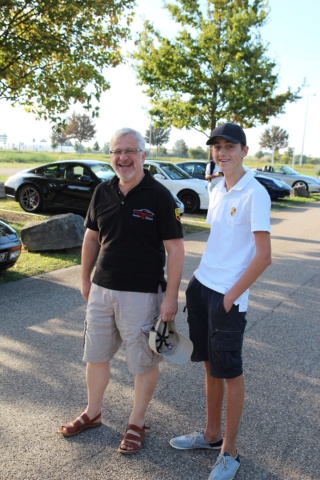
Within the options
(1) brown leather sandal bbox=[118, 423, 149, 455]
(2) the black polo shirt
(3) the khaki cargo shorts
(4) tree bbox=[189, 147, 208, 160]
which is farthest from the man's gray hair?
(4) tree bbox=[189, 147, 208, 160]

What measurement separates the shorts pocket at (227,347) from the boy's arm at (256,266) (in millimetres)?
179

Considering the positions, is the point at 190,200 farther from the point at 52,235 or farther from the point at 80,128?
the point at 80,128

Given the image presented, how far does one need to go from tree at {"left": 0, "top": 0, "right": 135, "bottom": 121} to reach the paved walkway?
22.0ft

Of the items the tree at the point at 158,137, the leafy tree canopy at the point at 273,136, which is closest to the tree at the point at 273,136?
the leafy tree canopy at the point at 273,136

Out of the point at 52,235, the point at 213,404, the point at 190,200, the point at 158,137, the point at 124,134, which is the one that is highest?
the point at 158,137

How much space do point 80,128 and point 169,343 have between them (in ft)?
254

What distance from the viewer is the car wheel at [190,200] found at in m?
14.8

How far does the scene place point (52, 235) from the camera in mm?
8086

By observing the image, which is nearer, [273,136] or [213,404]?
[213,404]

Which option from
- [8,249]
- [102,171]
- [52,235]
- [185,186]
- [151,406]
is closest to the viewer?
[151,406]

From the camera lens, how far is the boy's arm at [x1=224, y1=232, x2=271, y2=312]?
7.88ft

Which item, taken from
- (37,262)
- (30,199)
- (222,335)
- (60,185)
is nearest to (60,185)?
(60,185)

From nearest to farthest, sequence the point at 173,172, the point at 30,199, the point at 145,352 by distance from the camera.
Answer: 1. the point at 145,352
2. the point at 30,199
3. the point at 173,172

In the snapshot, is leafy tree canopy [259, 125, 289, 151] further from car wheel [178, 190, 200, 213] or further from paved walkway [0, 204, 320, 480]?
paved walkway [0, 204, 320, 480]
